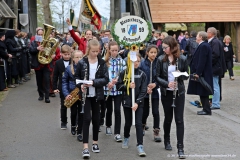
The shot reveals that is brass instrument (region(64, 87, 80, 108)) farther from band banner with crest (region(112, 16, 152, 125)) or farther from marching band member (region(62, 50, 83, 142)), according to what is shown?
band banner with crest (region(112, 16, 152, 125))

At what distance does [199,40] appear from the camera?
1157 cm

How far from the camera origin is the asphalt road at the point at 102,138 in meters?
8.02

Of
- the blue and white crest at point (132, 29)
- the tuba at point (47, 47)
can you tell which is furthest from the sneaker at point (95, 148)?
the tuba at point (47, 47)

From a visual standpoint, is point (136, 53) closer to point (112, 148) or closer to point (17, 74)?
point (112, 148)

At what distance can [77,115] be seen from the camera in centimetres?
966

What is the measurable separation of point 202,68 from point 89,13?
3.94m

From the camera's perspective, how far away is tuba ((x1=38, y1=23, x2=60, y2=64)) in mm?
14266

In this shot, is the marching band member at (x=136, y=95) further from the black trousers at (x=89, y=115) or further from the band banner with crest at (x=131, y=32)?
the black trousers at (x=89, y=115)

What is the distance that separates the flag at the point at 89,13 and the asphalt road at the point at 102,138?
2.49 m

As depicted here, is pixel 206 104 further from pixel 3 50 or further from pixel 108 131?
pixel 3 50

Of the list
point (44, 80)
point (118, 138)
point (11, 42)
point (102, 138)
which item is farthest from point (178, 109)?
point (11, 42)

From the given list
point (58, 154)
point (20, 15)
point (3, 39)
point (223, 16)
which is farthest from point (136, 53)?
point (223, 16)

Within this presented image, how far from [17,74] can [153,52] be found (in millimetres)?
10196

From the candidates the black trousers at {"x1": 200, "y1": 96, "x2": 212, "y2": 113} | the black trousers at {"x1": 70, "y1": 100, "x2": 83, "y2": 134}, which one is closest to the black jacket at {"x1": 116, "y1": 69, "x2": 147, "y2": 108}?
the black trousers at {"x1": 70, "y1": 100, "x2": 83, "y2": 134}
